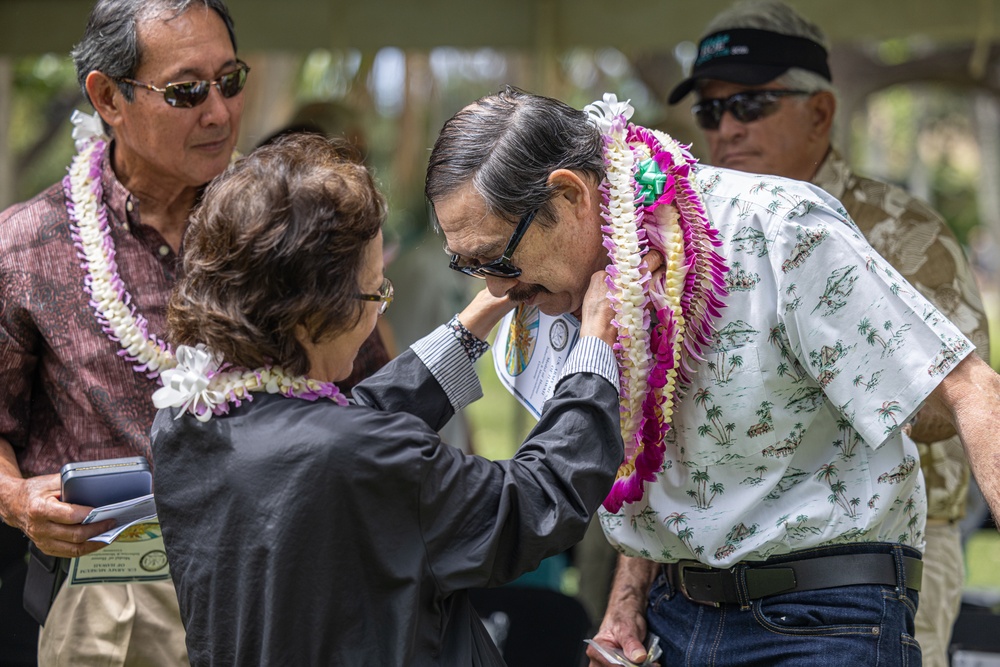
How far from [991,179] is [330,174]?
1373cm

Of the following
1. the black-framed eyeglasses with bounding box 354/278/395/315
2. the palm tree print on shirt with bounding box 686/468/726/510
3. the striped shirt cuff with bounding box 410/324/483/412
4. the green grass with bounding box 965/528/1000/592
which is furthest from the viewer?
the green grass with bounding box 965/528/1000/592

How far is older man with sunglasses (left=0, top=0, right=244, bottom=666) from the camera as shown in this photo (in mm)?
2434

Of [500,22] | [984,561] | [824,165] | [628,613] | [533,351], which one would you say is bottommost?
[984,561]

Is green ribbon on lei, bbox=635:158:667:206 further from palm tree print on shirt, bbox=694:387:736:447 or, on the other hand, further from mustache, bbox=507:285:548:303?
palm tree print on shirt, bbox=694:387:736:447

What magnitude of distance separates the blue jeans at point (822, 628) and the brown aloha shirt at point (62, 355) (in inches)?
51.9

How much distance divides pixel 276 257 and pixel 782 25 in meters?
2.14

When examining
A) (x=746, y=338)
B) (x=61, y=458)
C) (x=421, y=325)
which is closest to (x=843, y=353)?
(x=746, y=338)

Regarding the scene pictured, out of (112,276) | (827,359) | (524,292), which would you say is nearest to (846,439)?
(827,359)

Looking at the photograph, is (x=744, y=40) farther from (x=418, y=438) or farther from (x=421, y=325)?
(x=421, y=325)

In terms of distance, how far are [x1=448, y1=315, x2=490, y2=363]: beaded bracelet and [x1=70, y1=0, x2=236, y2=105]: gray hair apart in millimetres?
975

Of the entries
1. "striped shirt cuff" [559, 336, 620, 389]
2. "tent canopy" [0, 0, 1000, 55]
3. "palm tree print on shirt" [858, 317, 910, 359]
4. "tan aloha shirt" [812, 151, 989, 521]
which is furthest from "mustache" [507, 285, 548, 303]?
"tent canopy" [0, 0, 1000, 55]

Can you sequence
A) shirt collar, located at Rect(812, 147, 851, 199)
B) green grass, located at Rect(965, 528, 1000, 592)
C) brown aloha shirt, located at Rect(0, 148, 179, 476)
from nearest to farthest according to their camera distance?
brown aloha shirt, located at Rect(0, 148, 179, 476)
shirt collar, located at Rect(812, 147, 851, 199)
green grass, located at Rect(965, 528, 1000, 592)

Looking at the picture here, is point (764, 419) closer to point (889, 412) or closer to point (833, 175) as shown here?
point (889, 412)

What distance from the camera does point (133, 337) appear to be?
242 centimetres
